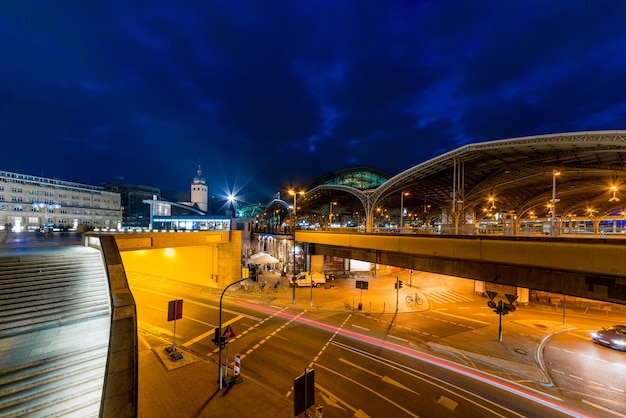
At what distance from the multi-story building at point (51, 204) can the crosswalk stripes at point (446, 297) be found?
76.2 meters

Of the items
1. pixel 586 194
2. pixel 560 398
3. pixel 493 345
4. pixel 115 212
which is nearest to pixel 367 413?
pixel 560 398

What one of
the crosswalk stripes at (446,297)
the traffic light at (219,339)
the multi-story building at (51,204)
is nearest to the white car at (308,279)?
the crosswalk stripes at (446,297)

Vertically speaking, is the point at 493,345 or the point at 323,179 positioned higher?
the point at 323,179

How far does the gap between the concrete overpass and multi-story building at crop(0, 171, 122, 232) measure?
78.2 m

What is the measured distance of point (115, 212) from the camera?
10525cm

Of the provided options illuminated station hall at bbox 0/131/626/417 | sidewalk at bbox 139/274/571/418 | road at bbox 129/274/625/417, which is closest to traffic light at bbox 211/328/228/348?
sidewalk at bbox 139/274/571/418

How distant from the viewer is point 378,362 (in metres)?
14.9

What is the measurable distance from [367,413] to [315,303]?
52.7ft

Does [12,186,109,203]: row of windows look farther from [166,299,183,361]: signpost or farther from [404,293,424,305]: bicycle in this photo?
[404,293,424,305]: bicycle

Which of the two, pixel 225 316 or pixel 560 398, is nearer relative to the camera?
pixel 560 398

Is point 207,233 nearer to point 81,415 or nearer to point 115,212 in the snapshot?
point 81,415

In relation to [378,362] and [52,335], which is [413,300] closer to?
[378,362]

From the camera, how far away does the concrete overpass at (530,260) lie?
1056 centimetres

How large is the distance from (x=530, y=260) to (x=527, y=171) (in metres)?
33.0
